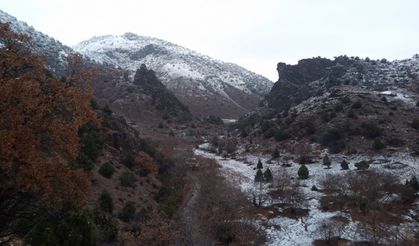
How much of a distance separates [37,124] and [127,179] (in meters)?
28.0

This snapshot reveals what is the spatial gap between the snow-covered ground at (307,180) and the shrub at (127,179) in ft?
35.8

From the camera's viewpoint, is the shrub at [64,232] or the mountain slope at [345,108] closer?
the shrub at [64,232]

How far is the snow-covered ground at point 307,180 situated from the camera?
32562 mm

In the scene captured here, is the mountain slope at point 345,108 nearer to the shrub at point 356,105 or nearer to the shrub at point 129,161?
the shrub at point 356,105

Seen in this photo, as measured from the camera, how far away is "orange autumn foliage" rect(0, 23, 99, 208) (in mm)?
10508

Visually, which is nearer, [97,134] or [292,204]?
[292,204]

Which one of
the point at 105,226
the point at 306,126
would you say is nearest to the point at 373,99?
the point at 306,126

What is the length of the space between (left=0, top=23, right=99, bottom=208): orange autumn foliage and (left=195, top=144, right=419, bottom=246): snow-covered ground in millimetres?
22368

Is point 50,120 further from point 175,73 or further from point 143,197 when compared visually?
point 175,73

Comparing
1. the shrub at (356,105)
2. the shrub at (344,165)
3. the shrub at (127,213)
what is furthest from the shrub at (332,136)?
the shrub at (127,213)

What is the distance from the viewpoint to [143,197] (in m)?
38.5

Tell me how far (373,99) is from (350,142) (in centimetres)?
1738

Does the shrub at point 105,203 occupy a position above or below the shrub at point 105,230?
below

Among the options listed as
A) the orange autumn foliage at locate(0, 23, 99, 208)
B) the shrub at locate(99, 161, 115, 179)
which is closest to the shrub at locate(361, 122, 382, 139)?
the shrub at locate(99, 161, 115, 179)
